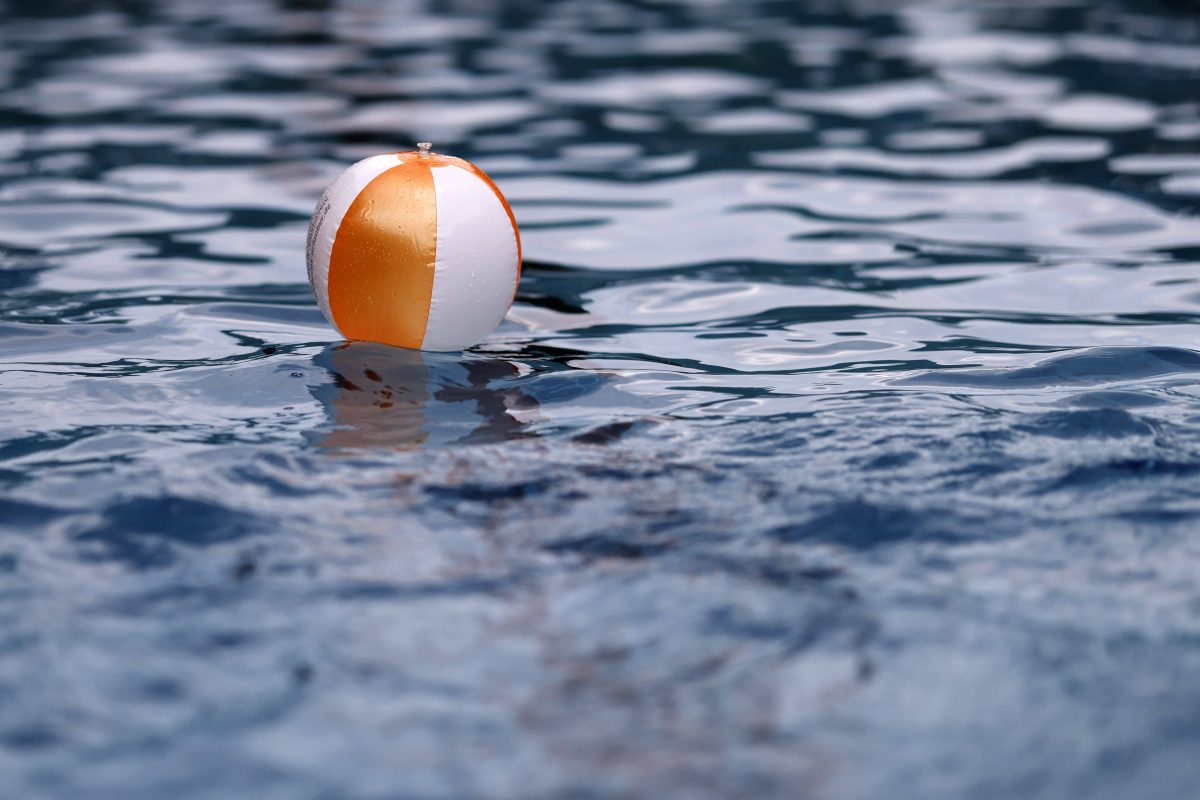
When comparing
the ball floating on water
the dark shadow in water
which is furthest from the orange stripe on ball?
the dark shadow in water

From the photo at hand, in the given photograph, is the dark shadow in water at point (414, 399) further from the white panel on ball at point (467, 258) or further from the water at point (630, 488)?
the white panel on ball at point (467, 258)

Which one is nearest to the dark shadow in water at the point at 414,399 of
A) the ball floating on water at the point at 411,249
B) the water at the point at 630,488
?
the water at the point at 630,488

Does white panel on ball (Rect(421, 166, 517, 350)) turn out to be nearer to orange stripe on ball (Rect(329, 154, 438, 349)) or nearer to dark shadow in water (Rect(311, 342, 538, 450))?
orange stripe on ball (Rect(329, 154, 438, 349))

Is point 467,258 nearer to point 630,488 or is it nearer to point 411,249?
point 411,249

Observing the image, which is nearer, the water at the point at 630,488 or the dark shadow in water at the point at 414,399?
the water at the point at 630,488

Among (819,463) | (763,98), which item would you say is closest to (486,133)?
(763,98)

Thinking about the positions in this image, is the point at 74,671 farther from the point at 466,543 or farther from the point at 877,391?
the point at 877,391
